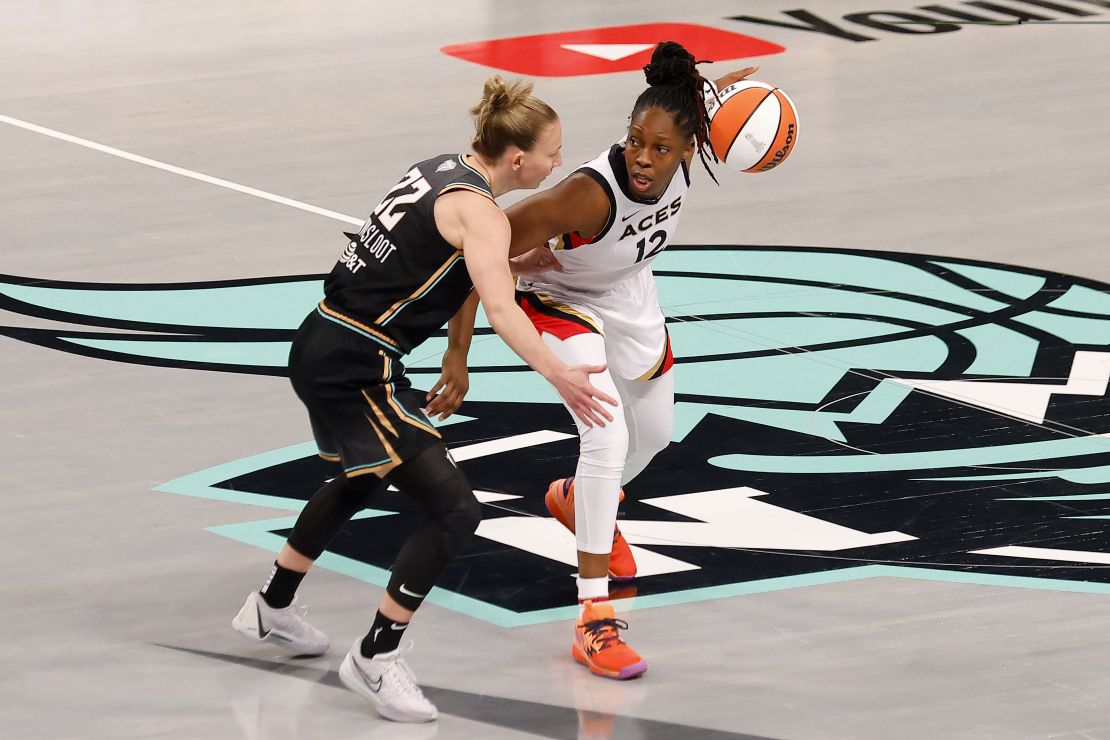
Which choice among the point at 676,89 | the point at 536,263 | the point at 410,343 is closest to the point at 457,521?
the point at 410,343

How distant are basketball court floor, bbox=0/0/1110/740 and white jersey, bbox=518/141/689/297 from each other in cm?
98

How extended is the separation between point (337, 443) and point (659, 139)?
1.35 m

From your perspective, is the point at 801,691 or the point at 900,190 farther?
the point at 900,190

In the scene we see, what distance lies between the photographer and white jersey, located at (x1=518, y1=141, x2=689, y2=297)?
19.3 feet

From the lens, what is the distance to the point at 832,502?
6914mm

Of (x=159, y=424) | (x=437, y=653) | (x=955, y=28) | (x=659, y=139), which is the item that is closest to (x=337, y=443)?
(x=437, y=653)

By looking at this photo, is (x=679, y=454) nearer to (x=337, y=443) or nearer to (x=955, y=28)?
(x=337, y=443)

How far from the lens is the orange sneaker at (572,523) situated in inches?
247

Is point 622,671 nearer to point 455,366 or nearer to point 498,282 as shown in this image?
Answer: point 455,366

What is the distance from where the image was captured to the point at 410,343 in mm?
5363

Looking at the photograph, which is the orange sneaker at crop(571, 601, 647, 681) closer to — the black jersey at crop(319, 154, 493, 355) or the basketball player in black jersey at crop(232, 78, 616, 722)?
the basketball player in black jersey at crop(232, 78, 616, 722)

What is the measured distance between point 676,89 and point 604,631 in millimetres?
1642

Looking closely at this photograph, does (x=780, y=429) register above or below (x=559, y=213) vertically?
below

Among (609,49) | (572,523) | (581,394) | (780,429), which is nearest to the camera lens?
(581,394)
